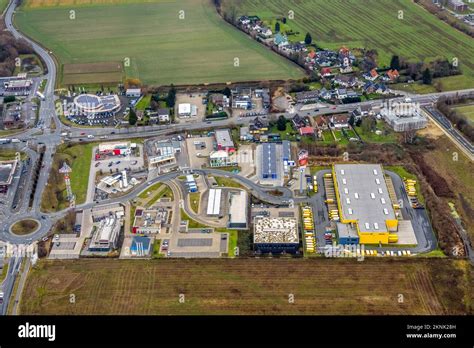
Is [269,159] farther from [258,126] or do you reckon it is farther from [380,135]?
[380,135]

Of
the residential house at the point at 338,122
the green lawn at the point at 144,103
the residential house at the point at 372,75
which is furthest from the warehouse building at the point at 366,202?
the green lawn at the point at 144,103

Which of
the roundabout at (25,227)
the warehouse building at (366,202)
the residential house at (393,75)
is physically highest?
the residential house at (393,75)

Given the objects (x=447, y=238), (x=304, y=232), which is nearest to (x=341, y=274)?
(x=304, y=232)

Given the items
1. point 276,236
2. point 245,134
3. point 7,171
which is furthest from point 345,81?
point 7,171

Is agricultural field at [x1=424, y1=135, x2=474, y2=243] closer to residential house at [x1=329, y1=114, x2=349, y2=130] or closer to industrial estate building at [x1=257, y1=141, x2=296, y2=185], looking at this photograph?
residential house at [x1=329, y1=114, x2=349, y2=130]

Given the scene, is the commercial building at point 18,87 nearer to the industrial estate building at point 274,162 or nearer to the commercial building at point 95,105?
the commercial building at point 95,105

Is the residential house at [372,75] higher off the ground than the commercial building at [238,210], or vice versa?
the residential house at [372,75]

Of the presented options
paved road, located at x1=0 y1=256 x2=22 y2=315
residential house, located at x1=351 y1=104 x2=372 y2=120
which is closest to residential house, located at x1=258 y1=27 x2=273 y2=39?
residential house, located at x1=351 y1=104 x2=372 y2=120

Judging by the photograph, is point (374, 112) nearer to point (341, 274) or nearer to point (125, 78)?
point (341, 274)
